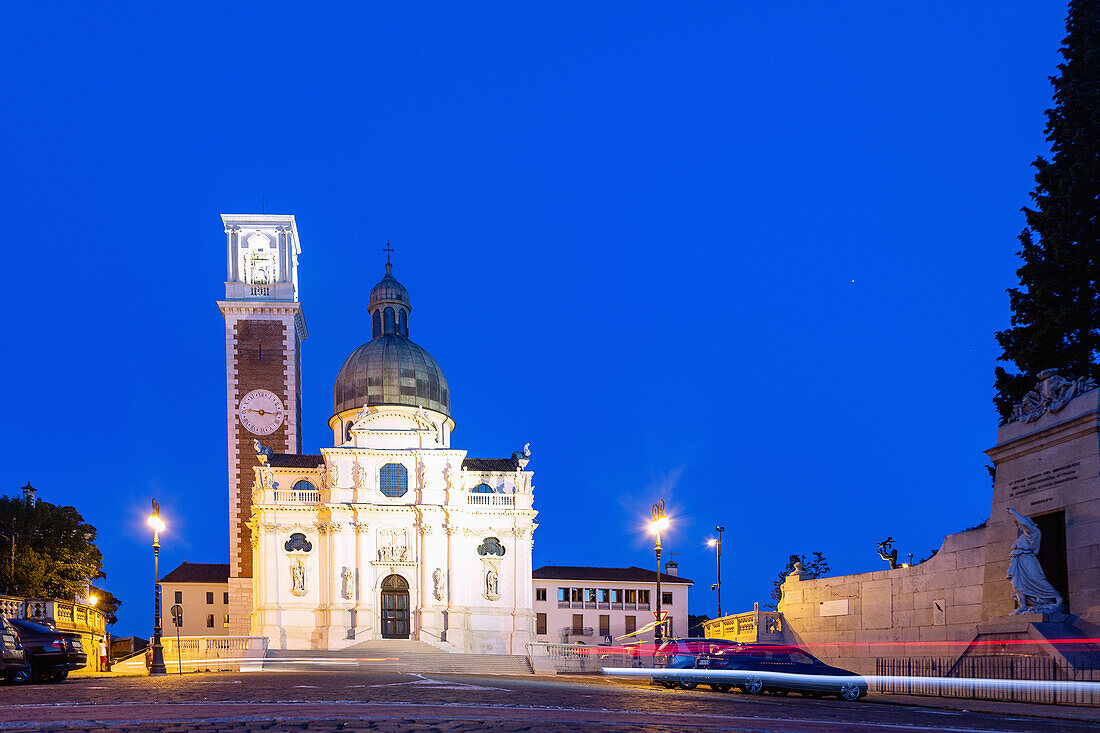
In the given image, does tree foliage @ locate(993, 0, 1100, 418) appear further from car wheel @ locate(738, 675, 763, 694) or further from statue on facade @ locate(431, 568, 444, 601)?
statue on facade @ locate(431, 568, 444, 601)

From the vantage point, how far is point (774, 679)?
21312 mm

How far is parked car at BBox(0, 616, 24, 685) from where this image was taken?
63.7 ft

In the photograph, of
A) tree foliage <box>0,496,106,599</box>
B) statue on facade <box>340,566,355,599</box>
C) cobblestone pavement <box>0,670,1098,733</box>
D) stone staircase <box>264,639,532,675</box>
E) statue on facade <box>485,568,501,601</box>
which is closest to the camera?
cobblestone pavement <box>0,670,1098,733</box>

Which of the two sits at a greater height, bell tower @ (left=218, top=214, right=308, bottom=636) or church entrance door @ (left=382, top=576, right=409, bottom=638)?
bell tower @ (left=218, top=214, right=308, bottom=636)

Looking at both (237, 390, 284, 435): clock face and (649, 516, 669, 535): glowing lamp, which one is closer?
(649, 516, 669, 535): glowing lamp

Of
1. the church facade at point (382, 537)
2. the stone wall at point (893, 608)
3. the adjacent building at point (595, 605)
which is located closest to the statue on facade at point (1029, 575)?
the stone wall at point (893, 608)

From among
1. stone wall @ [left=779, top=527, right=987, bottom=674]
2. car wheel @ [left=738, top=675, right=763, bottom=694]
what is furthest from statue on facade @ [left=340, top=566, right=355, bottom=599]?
car wheel @ [left=738, top=675, right=763, bottom=694]

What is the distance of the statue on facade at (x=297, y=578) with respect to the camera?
57.1 metres

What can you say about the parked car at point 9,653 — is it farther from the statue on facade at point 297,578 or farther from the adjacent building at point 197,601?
the adjacent building at point 197,601

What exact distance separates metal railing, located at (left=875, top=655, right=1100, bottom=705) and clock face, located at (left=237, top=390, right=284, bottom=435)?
164 ft

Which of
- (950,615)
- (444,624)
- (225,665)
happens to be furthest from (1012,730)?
(444,624)

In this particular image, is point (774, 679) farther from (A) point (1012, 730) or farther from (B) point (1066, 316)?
(B) point (1066, 316)

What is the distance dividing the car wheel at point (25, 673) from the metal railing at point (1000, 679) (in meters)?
19.1

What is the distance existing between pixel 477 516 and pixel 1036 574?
138ft
